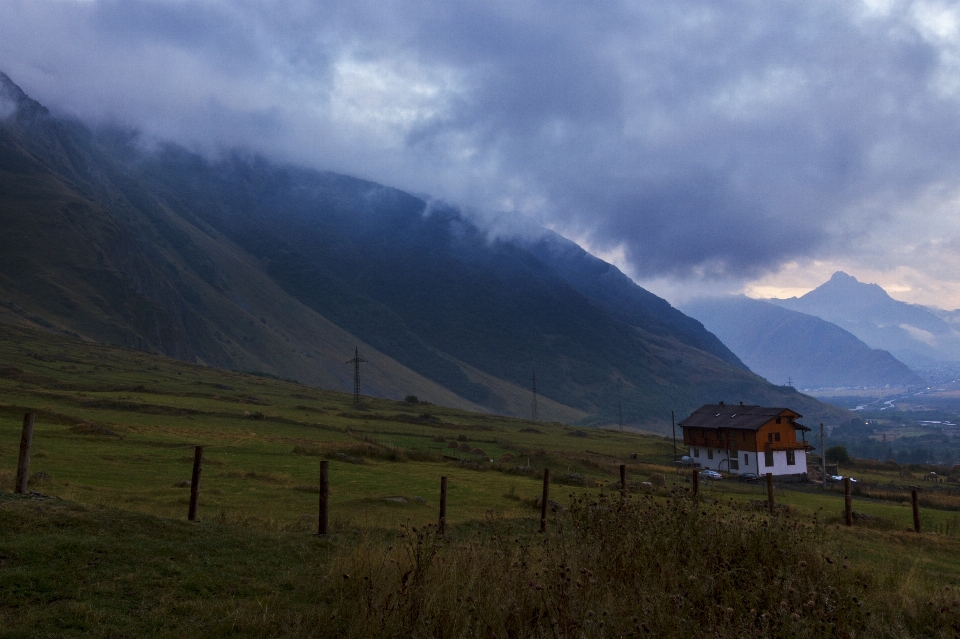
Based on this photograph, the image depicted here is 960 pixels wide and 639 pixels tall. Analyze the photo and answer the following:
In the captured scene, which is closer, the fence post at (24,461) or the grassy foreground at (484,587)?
the grassy foreground at (484,587)

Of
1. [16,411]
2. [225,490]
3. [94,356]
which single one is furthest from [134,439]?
[94,356]

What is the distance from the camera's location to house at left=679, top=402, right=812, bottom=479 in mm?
80562

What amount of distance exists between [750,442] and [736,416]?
562 cm

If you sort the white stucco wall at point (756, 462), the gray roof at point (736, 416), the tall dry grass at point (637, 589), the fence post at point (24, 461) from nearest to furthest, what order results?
1. the tall dry grass at point (637, 589)
2. the fence post at point (24, 461)
3. the white stucco wall at point (756, 462)
4. the gray roof at point (736, 416)

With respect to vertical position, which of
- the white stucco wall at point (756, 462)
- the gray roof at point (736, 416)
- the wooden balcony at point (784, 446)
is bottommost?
the white stucco wall at point (756, 462)

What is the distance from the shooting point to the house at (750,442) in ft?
264

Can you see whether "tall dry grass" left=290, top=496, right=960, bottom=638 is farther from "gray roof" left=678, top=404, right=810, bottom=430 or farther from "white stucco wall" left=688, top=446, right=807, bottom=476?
"gray roof" left=678, top=404, right=810, bottom=430

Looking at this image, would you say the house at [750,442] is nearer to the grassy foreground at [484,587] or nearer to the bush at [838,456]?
the bush at [838,456]

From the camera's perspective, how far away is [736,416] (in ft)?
283

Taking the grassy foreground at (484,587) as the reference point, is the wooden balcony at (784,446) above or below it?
above

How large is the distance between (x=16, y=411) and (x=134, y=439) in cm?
1203

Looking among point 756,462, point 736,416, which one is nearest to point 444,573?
point 756,462

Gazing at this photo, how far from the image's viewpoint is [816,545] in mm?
11094

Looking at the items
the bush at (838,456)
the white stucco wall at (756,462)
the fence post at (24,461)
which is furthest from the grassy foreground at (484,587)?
the bush at (838,456)
